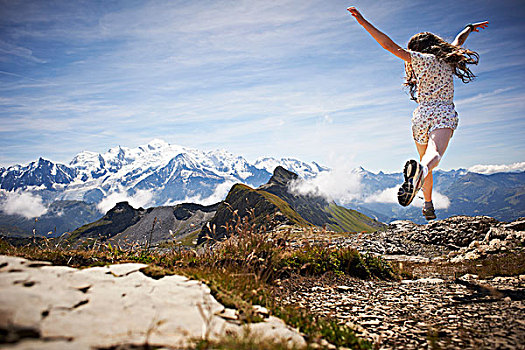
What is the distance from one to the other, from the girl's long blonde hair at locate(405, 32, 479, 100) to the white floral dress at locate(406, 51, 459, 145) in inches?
6.1

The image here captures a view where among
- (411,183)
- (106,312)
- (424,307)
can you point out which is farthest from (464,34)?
(106,312)

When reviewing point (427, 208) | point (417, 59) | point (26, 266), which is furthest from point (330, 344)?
point (417, 59)

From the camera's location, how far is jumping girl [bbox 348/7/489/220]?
6.27m

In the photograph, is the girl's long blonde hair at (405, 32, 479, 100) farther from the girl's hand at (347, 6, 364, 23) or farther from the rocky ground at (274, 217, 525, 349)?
the rocky ground at (274, 217, 525, 349)

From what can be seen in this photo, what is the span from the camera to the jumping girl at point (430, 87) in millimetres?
6273

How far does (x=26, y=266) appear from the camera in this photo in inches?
156

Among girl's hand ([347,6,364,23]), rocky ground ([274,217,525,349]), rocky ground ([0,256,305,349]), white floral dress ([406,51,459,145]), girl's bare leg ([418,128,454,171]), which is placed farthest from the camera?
girl's hand ([347,6,364,23])

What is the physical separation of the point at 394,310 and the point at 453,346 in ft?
5.31

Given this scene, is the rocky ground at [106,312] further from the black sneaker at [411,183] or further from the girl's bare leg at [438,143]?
the girl's bare leg at [438,143]

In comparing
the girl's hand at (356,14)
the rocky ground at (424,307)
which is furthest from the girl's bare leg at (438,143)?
the girl's hand at (356,14)

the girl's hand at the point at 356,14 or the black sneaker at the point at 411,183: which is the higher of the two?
the girl's hand at the point at 356,14

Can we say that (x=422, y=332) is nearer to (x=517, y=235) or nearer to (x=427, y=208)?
(x=427, y=208)

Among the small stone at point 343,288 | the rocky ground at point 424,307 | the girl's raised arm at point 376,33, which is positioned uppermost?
the girl's raised arm at point 376,33

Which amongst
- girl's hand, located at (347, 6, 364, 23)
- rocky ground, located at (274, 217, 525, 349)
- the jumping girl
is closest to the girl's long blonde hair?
the jumping girl
